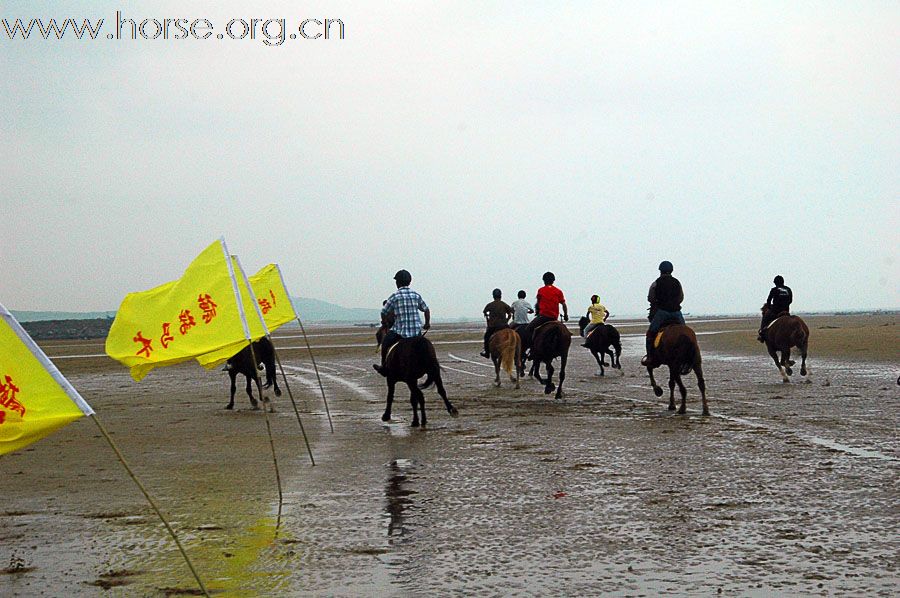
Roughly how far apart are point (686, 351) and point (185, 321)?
8.65 meters

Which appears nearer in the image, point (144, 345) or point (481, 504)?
point (481, 504)

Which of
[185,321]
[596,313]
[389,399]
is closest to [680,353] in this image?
[389,399]

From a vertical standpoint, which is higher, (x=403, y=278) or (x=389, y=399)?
(x=403, y=278)

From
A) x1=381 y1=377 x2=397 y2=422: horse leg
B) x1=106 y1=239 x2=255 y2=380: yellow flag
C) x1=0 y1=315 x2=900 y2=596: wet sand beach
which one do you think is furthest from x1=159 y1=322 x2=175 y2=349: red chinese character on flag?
x1=381 y1=377 x2=397 y2=422: horse leg

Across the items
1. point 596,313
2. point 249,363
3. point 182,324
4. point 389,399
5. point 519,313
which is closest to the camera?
point 182,324

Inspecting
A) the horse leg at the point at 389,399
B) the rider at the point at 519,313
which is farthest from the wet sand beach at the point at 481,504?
the rider at the point at 519,313

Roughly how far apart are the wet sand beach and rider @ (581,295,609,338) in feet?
29.1

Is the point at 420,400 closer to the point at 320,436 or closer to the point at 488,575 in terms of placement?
the point at 320,436

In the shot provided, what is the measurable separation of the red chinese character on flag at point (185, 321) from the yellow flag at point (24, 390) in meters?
4.39

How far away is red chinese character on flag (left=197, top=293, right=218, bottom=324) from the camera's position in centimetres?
1004

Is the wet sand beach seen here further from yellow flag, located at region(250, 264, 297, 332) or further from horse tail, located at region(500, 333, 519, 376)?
horse tail, located at region(500, 333, 519, 376)

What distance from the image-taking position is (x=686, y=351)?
52.9 feet

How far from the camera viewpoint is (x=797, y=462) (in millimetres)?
10477

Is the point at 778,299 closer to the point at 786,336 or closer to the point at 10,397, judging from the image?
the point at 786,336
